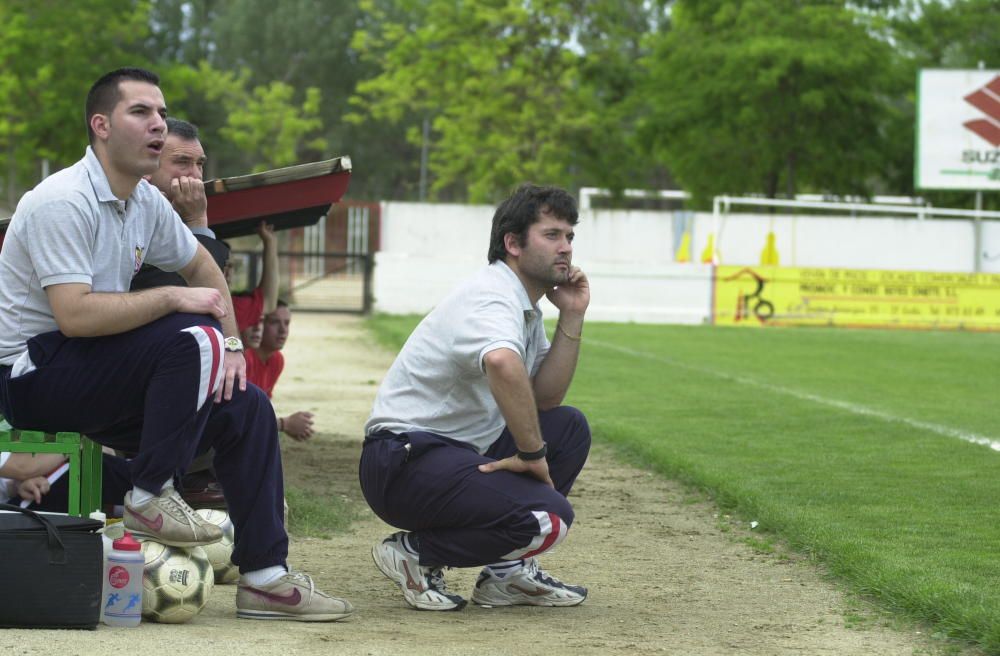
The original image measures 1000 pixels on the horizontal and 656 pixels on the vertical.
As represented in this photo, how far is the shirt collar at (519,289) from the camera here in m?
5.46

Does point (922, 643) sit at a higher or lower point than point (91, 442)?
lower

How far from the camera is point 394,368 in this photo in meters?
5.66

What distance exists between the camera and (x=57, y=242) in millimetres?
4781

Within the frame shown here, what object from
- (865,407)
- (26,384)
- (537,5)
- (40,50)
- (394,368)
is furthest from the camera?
(40,50)

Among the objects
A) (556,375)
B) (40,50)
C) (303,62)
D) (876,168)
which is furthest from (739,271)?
(303,62)

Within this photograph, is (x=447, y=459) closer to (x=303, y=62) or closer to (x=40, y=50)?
(x=40, y=50)

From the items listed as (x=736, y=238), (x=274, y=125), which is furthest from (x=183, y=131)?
(x=274, y=125)

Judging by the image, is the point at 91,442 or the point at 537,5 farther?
the point at 537,5

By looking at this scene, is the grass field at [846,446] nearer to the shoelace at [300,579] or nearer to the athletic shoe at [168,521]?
the shoelace at [300,579]

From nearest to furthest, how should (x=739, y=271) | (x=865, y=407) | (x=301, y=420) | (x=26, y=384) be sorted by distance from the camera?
(x=26, y=384)
(x=301, y=420)
(x=865, y=407)
(x=739, y=271)

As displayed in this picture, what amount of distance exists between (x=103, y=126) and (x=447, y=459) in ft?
5.27

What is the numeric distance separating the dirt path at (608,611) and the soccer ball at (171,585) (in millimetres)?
67

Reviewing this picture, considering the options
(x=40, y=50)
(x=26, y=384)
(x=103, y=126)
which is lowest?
(x=26, y=384)

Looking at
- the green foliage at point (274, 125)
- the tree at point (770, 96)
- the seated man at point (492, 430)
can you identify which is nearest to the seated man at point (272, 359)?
the seated man at point (492, 430)
